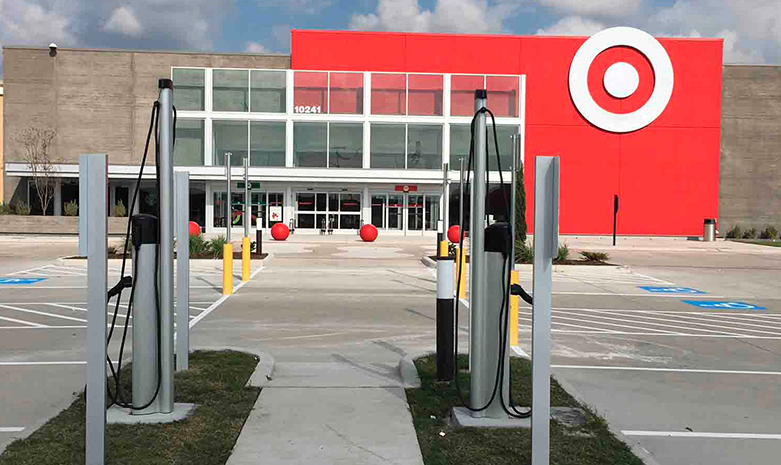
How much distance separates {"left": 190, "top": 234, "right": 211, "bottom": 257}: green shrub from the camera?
76.2 ft

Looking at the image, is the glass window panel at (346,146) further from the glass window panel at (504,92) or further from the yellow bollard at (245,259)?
the yellow bollard at (245,259)

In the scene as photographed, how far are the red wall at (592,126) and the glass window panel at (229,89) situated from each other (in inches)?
168

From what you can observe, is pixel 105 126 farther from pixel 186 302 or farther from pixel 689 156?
pixel 186 302

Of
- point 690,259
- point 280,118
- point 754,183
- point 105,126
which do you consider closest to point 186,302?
point 690,259

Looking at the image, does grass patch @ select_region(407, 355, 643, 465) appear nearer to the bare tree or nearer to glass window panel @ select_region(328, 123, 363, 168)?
glass window panel @ select_region(328, 123, 363, 168)

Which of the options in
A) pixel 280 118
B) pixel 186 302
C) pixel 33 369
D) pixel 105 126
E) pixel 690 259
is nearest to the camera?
pixel 186 302

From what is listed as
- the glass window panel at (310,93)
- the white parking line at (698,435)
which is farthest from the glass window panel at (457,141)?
the white parking line at (698,435)

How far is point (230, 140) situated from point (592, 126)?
73.8 feet

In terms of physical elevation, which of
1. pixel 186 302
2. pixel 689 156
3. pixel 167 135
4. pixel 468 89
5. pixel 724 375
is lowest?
pixel 724 375

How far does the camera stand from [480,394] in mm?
5547

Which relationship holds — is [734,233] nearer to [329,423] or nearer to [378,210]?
[378,210]

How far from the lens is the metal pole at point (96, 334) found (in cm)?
428

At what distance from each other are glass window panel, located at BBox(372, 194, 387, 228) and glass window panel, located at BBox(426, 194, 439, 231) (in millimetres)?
2724

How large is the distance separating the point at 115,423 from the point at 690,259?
2681cm
